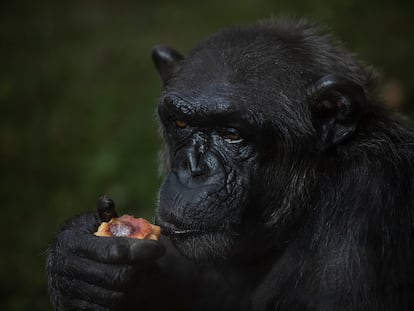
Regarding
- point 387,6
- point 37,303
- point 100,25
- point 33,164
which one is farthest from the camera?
point 100,25

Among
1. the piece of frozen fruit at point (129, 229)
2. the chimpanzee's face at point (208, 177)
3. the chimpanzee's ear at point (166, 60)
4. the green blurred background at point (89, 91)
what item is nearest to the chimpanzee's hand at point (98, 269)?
the piece of frozen fruit at point (129, 229)

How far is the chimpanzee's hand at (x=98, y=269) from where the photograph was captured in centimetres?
618

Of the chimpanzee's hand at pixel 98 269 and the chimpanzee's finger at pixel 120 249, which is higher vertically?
the chimpanzee's finger at pixel 120 249

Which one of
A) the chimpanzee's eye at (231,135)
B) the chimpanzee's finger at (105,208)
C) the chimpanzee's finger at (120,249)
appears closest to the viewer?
the chimpanzee's finger at (120,249)

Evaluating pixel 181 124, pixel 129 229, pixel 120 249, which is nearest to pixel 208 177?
pixel 181 124

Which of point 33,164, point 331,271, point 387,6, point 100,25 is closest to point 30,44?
point 100,25

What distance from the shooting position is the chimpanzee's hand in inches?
243

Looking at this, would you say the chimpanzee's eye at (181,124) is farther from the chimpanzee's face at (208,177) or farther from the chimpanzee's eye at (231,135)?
the chimpanzee's eye at (231,135)

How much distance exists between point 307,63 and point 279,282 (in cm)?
184

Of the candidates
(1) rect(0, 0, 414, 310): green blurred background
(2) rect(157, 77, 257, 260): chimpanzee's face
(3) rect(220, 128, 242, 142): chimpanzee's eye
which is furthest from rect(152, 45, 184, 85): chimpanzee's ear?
(1) rect(0, 0, 414, 310): green blurred background

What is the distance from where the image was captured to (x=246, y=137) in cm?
645

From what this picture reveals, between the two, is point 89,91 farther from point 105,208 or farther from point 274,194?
point 274,194

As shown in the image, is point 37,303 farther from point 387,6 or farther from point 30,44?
point 387,6

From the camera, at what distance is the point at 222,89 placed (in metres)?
6.48
